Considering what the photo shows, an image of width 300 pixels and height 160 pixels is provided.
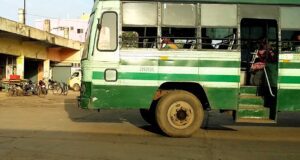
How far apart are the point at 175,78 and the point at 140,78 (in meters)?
0.82

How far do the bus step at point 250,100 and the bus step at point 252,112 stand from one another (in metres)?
0.12

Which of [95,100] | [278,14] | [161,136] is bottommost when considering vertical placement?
[161,136]

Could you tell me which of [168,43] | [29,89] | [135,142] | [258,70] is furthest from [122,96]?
[29,89]

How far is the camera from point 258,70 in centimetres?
1184

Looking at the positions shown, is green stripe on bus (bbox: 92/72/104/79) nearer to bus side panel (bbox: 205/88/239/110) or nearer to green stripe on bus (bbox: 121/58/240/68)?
green stripe on bus (bbox: 121/58/240/68)

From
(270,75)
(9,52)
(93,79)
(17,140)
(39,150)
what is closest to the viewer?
(39,150)

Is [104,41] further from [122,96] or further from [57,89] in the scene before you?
[57,89]

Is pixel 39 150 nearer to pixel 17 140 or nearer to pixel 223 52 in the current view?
pixel 17 140

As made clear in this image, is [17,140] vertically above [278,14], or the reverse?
[278,14]

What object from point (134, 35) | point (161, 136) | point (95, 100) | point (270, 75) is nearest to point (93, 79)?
point (95, 100)

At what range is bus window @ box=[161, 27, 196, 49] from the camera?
1099cm

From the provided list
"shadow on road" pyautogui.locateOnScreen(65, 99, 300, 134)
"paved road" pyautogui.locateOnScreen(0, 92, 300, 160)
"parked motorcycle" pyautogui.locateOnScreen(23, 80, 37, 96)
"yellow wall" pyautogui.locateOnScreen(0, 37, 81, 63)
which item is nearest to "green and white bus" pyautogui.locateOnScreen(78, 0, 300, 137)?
"paved road" pyautogui.locateOnScreen(0, 92, 300, 160)

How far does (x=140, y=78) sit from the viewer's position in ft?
35.6

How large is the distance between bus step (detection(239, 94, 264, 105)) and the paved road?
0.85 m
